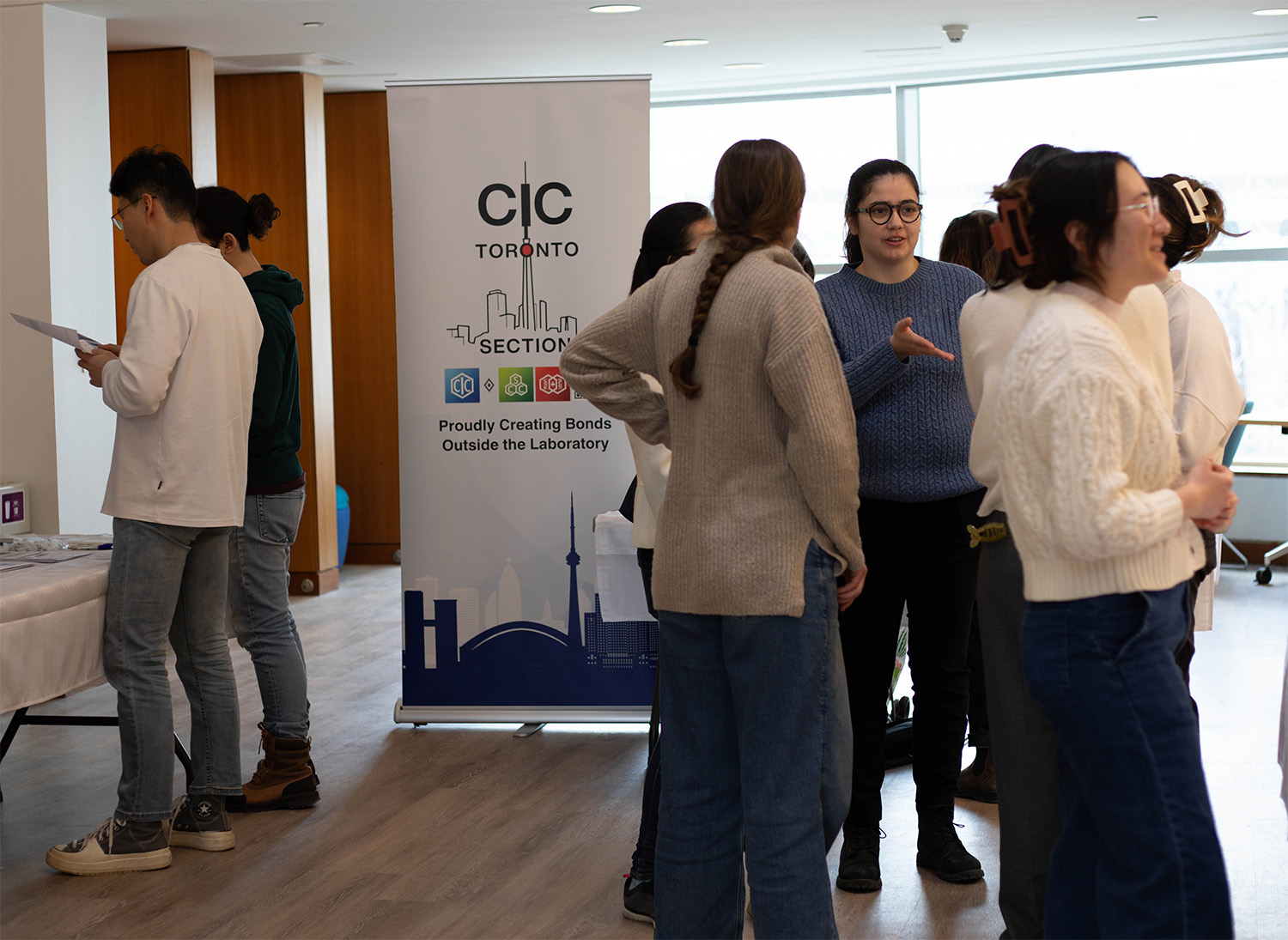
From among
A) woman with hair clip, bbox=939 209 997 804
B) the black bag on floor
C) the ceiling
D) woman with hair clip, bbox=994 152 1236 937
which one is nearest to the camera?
woman with hair clip, bbox=994 152 1236 937

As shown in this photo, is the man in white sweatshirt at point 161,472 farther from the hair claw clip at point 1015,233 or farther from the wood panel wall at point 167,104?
the wood panel wall at point 167,104

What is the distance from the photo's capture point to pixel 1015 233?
69.4 inches

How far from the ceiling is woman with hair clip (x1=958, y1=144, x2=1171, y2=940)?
11.9 feet

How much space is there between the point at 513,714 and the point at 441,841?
0.94 metres

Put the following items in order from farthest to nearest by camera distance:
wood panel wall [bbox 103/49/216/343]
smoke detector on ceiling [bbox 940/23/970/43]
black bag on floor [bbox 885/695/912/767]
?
wood panel wall [bbox 103/49/216/343] → smoke detector on ceiling [bbox 940/23/970/43] → black bag on floor [bbox 885/695/912/767]

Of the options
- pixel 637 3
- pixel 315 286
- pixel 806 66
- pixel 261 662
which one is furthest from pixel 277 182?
pixel 261 662

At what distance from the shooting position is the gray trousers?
80.6 inches

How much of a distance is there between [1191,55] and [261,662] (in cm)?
635

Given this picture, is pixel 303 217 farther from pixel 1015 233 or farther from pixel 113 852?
pixel 1015 233

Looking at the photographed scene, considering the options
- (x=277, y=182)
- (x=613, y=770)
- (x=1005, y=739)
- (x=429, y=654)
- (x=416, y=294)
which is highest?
(x=277, y=182)

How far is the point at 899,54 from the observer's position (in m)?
6.85

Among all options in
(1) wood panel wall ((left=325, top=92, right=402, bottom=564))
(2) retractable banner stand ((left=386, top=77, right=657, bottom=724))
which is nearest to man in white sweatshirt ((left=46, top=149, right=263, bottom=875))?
(2) retractable banner stand ((left=386, top=77, right=657, bottom=724))

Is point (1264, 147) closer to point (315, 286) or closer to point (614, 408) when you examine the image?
point (315, 286)

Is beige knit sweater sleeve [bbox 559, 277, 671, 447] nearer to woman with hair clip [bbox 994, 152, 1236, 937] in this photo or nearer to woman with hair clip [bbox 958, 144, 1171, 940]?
woman with hair clip [bbox 958, 144, 1171, 940]
